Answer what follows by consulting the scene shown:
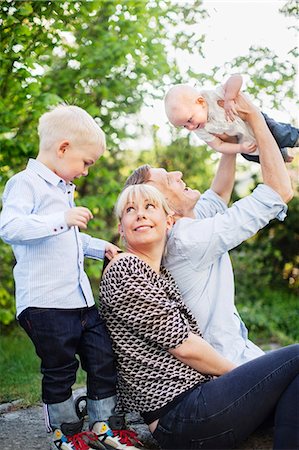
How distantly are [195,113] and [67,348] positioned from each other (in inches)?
53.2

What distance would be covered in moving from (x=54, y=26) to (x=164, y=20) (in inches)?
43.0

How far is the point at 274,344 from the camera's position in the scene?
6.29m

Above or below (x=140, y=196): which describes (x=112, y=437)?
below

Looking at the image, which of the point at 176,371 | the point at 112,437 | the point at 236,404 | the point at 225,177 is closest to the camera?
the point at 236,404

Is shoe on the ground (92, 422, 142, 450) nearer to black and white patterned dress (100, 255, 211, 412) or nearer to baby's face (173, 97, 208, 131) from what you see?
black and white patterned dress (100, 255, 211, 412)

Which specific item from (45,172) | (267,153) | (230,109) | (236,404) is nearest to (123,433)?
(236,404)

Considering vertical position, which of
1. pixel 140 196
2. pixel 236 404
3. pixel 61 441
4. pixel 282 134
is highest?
pixel 282 134

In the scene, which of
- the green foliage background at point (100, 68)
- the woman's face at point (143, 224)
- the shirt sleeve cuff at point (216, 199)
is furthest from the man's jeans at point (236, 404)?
the green foliage background at point (100, 68)

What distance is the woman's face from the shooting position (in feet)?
8.59

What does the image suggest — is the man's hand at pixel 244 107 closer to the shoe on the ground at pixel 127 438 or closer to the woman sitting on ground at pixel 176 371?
the woman sitting on ground at pixel 176 371

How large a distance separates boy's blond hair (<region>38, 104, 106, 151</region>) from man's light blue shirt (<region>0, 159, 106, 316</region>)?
4.8 inches

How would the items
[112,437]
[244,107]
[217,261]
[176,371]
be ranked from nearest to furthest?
[176,371] < [112,437] < [217,261] < [244,107]

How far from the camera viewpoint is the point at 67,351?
2586 mm

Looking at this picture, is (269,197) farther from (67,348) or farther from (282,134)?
(67,348)
